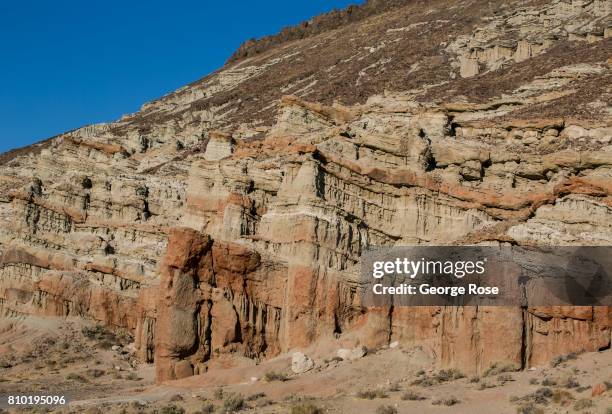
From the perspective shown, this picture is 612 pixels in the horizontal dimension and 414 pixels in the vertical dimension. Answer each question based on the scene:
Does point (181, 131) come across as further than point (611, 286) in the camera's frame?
Yes

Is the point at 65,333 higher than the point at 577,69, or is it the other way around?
the point at 577,69

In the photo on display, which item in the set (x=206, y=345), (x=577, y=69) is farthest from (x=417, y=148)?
(x=577, y=69)

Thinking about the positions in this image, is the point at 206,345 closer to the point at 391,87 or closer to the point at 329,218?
the point at 329,218

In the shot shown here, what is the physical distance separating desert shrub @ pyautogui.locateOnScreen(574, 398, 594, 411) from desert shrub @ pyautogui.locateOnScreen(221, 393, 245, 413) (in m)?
10.4

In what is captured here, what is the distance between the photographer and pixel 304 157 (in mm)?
38094

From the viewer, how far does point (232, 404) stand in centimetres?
2589

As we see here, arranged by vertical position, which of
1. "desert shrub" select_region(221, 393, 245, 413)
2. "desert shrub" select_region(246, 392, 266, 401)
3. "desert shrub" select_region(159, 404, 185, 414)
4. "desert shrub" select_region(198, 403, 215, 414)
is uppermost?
"desert shrub" select_region(246, 392, 266, 401)

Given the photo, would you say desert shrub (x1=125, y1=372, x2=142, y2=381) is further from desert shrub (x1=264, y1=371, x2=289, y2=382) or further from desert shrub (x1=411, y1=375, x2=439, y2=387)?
desert shrub (x1=411, y1=375, x2=439, y2=387)

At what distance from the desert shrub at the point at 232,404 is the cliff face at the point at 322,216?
5.97 metres

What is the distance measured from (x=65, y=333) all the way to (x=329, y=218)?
17.5 m

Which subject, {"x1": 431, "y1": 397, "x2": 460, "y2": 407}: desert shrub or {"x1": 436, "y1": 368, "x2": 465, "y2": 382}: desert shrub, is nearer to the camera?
Result: {"x1": 431, "y1": 397, "x2": 460, "y2": 407}: desert shrub

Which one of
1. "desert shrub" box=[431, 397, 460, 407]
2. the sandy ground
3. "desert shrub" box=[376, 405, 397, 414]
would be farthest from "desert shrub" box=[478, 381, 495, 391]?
"desert shrub" box=[376, 405, 397, 414]

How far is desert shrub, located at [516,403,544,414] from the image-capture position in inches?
810

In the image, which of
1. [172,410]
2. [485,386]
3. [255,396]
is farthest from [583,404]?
[172,410]
